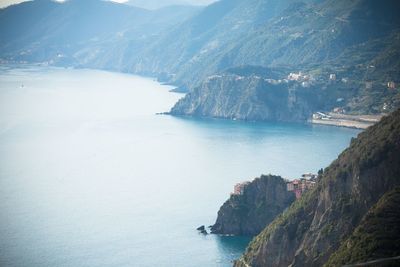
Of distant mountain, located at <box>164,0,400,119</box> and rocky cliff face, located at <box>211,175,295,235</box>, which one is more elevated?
distant mountain, located at <box>164,0,400,119</box>

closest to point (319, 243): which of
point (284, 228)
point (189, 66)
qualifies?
point (284, 228)

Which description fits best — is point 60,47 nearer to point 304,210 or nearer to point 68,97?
point 68,97

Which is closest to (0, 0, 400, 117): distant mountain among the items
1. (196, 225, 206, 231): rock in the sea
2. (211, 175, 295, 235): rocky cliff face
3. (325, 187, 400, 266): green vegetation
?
(211, 175, 295, 235): rocky cliff face

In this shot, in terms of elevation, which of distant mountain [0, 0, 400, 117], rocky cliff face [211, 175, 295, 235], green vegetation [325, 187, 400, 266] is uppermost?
distant mountain [0, 0, 400, 117]

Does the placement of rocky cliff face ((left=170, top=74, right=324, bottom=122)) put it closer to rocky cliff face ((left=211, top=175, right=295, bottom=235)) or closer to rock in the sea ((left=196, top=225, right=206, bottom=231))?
rocky cliff face ((left=211, top=175, right=295, bottom=235))

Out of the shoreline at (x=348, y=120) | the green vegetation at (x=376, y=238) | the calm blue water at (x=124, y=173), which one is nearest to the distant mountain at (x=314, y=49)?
the shoreline at (x=348, y=120)

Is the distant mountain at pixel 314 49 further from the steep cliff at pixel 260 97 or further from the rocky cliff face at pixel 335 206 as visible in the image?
the rocky cliff face at pixel 335 206

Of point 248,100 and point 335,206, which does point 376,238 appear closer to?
point 335,206
